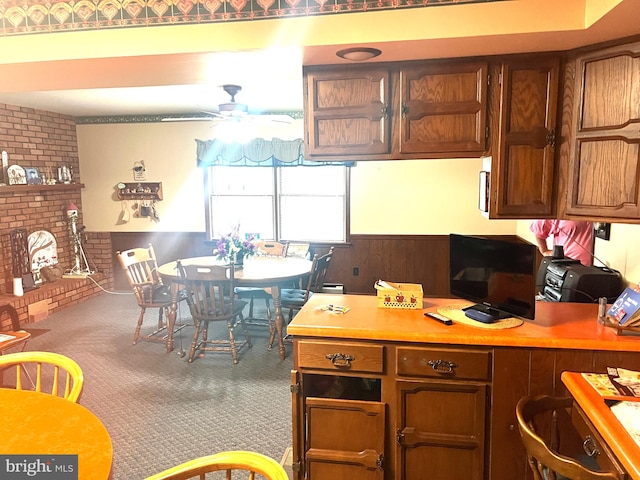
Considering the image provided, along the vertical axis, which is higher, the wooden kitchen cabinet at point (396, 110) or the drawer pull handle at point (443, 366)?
the wooden kitchen cabinet at point (396, 110)

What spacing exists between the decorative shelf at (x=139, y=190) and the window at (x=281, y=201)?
743 mm

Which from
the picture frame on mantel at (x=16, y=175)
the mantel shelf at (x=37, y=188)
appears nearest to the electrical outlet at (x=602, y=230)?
the mantel shelf at (x=37, y=188)

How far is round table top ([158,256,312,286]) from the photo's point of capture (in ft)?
13.8

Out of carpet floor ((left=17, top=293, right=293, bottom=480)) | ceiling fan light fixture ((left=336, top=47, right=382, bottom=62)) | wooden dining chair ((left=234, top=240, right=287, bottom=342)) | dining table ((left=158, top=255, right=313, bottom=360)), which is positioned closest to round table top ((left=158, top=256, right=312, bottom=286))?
dining table ((left=158, top=255, right=313, bottom=360))

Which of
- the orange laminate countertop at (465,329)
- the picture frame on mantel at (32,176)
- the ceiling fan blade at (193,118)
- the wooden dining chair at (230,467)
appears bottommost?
the wooden dining chair at (230,467)

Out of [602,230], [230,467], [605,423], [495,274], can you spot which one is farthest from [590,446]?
[602,230]

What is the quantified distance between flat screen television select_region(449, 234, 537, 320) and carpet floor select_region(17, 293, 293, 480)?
1.47 m

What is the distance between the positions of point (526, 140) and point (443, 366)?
3.76ft

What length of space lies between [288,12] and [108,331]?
4175mm

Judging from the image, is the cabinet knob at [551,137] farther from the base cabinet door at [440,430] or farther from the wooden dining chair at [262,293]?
the wooden dining chair at [262,293]

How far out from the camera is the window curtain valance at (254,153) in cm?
602

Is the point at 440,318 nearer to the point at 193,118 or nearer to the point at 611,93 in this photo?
the point at 611,93

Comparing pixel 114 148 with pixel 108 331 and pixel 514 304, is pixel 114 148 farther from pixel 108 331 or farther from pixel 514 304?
pixel 514 304

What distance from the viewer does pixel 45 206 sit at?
6.00m
